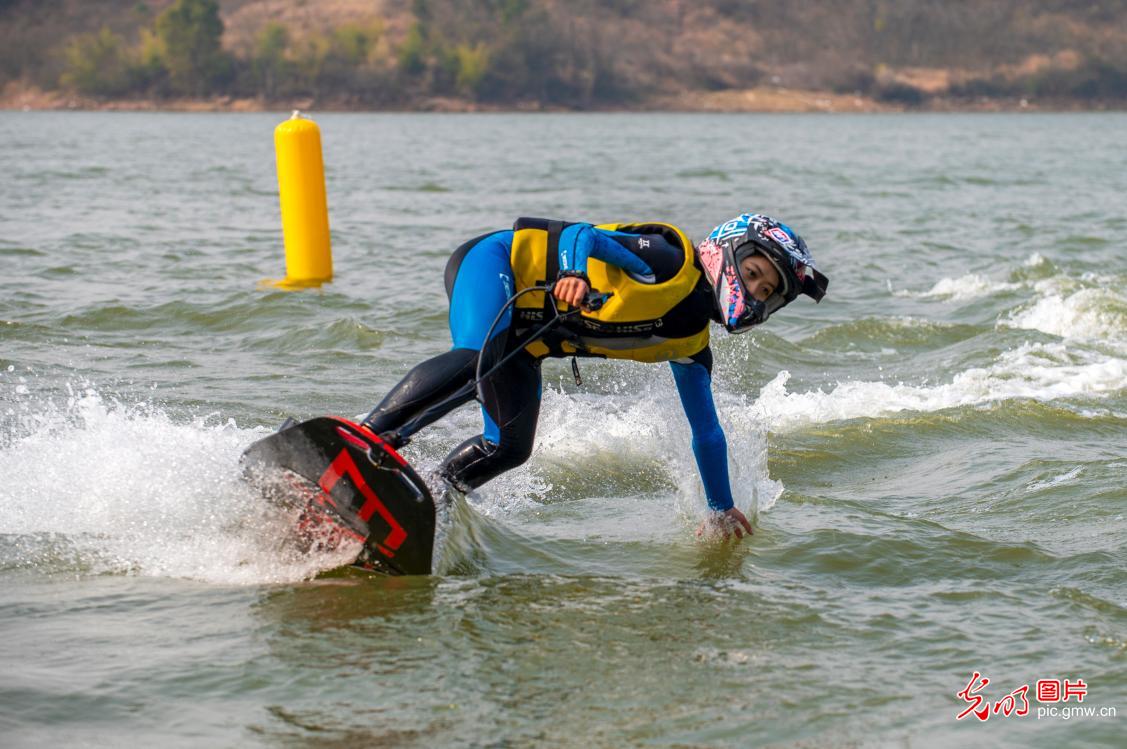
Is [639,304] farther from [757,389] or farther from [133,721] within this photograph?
[757,389]

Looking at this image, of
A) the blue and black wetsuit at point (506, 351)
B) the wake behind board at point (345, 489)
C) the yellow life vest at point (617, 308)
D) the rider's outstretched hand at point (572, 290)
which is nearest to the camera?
the wake behind board at point (345, 489)

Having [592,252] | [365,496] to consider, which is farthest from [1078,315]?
[365,496]

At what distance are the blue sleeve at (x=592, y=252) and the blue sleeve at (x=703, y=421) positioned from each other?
1.91ft

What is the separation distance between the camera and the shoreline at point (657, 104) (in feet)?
320

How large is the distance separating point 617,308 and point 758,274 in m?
0.56

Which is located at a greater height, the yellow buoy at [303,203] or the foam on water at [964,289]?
the yellow buoy at [303,203]

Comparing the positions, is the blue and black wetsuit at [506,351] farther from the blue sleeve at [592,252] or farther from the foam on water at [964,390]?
the foam on water at [964,390]

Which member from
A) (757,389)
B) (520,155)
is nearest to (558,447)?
Answer: (757,389)

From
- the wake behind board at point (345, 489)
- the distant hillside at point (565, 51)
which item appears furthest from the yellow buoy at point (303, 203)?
the distant hillside at point (565, 51)

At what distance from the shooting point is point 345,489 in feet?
16.3

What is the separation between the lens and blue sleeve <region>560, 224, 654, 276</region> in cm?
523

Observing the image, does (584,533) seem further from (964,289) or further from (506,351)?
(964,289)

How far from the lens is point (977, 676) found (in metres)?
4.53

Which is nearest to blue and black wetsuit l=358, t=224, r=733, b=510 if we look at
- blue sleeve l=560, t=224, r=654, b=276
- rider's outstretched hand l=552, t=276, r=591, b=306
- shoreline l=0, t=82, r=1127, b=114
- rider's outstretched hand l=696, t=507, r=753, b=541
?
blue sleeve l=560, t=224, r=654, b=276
